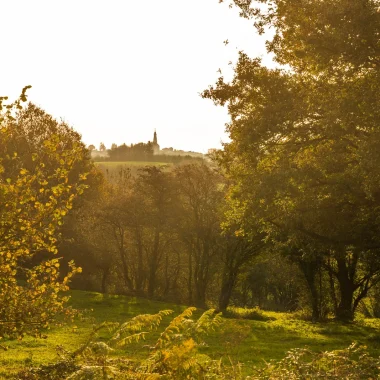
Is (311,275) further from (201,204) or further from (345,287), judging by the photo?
(201,204)

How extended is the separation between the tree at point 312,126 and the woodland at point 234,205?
6cm

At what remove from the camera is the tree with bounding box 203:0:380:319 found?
19516 millimetres

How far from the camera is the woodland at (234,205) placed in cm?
919

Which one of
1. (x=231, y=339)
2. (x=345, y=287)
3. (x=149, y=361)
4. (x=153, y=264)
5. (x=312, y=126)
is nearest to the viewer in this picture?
(x=149, y=361)

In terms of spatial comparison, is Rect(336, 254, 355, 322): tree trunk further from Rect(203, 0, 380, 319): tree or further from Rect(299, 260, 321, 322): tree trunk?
Rect(203, 0, 380, 319): tree

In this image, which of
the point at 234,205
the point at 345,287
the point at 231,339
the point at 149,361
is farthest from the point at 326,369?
the point at 345,287

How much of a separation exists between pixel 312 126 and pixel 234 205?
558 centimetres

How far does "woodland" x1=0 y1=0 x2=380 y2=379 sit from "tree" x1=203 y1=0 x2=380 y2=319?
2.5 inches

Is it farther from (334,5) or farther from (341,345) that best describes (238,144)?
(341,345)

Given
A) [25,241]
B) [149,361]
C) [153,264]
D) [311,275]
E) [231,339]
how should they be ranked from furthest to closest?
[153,264]
[311,275]
[231,339]
[25,241]
[149,361]

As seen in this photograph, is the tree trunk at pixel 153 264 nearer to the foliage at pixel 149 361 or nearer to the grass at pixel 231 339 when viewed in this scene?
the grass at pixel 231 339

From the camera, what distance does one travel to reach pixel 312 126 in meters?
22.7

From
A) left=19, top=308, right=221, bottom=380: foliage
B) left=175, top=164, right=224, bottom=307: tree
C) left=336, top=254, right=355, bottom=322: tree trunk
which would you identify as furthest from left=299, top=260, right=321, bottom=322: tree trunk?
left=19, top=308, right=221, bottom=380: foliage

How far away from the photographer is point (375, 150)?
1836 cm
